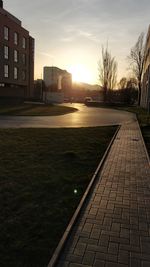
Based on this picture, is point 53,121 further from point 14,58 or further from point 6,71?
point 14,58

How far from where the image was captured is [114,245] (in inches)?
123

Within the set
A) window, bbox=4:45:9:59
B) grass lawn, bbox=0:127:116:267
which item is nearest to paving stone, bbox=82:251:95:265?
grass lawn, bbox=0:127:116:267

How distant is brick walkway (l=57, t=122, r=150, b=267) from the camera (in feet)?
9.39

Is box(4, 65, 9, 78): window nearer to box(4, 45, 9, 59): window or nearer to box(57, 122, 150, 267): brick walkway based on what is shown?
box(4, 45, 9, 59): window

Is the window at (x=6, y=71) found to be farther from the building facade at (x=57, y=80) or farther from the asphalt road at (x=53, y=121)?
the building facade at (x=57, y=80)

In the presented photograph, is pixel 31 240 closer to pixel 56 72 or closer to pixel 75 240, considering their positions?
pixel 75 240

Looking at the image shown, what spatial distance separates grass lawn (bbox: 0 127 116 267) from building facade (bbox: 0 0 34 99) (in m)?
34.3

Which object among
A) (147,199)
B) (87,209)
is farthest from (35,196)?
(147,199)

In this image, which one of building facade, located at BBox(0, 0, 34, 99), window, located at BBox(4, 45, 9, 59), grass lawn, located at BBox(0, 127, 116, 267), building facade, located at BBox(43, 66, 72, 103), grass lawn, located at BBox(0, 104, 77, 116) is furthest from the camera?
building facade, located at BBox(43, 66, 72, 103)

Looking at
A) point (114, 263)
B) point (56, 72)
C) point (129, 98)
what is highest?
point (56, 72)

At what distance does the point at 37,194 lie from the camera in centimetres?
471

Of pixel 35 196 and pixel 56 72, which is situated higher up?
pixel 56 72

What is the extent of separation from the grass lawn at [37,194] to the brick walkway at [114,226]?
0.91ft

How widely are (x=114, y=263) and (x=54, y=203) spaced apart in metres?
1.76
